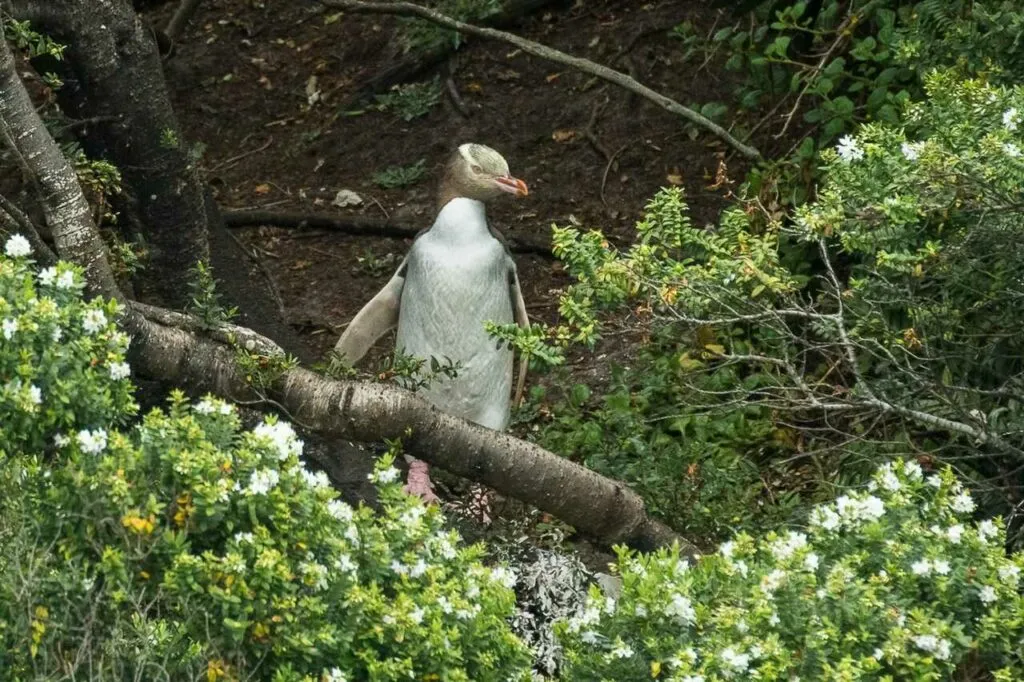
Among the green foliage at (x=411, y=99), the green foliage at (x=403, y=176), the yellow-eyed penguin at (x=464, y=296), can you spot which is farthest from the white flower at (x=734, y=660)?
the green foliage at (x=411, y=99)

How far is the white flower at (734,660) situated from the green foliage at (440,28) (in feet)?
21.5

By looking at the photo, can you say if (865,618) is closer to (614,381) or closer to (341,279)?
(614,381)

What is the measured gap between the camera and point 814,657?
383 centimetres

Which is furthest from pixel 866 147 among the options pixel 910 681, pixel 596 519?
pixel 910 681

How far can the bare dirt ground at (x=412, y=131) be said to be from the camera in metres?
9.41

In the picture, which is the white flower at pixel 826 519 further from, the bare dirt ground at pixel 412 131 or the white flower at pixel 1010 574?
the bare dirt ground at pixel 412 131

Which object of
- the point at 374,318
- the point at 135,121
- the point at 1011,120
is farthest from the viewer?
the point at 374,318

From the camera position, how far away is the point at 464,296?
22.5 feet

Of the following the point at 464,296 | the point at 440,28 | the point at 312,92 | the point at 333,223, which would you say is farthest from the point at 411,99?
the point at 464,296

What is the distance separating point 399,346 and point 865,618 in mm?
3428

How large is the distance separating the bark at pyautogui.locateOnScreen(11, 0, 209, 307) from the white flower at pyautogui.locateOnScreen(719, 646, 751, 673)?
3.19 m

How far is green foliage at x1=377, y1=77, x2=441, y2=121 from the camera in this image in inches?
409

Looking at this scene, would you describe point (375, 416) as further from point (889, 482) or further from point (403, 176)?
point (403, 176)

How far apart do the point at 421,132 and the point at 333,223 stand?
3.27 feet
